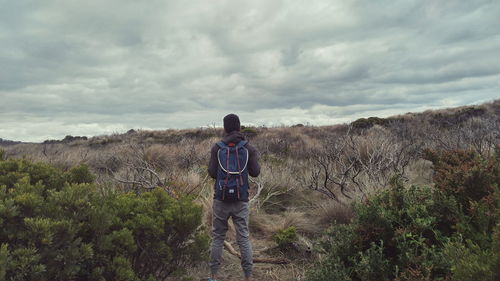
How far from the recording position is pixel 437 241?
3672 millimetres

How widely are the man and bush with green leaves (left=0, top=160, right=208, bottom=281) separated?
0.79m

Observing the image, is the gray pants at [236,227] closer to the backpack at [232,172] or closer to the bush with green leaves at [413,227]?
the backpack at [232,172]

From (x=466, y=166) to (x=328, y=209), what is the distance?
3.27 meters

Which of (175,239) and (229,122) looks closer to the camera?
(175,239)

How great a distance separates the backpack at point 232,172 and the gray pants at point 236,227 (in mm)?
138

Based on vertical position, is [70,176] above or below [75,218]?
above

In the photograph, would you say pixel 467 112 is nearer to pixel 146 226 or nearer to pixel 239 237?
pixel 239 237

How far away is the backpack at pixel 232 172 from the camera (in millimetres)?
4297

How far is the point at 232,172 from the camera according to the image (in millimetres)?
4293

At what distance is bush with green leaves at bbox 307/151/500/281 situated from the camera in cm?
321

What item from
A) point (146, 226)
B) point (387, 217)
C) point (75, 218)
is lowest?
point (387, 217)

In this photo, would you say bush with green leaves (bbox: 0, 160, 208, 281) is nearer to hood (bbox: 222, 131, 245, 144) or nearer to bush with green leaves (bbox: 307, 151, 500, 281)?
hood (bbox: 222, 131, 245, 144)

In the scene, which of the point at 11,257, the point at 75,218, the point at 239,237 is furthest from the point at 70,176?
the point at 239,237

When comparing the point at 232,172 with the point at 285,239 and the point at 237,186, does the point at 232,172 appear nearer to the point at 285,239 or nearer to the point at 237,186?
the point at 237,186
